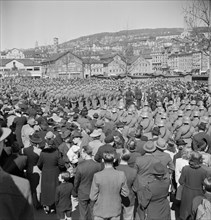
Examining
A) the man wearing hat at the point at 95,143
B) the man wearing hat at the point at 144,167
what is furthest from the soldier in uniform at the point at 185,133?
the man wearing hat at the point at 144,167

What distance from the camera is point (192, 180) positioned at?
5.06m

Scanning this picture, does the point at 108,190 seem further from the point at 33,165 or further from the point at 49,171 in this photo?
the point at 33,165

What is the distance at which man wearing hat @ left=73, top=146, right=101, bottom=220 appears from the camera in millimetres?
5348

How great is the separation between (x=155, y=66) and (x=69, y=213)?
152925 millimetres

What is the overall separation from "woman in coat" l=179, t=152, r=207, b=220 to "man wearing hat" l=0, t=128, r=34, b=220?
3310mm

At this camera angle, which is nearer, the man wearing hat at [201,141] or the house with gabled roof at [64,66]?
the man wearing hat at [201,141]

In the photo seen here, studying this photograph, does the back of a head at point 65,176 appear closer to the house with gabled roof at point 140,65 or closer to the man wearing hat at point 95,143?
the man wearing hat at point 95,143

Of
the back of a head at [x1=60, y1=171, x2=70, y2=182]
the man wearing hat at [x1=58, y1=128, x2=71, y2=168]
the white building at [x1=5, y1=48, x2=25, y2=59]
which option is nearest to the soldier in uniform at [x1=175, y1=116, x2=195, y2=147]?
the man wearing hat at [x1=58, y1=128, x2=71, y2=168]

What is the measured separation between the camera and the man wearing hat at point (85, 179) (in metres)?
5.35

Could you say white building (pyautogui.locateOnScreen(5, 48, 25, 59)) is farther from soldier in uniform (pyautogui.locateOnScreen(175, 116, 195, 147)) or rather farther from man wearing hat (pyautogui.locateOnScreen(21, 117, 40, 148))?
soldier in uniform (pyautogui.locateOnScreen(175, 116, 195, 147))

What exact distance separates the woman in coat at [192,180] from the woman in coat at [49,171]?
2.21 meters

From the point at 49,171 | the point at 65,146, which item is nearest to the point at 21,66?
the point at 65,146

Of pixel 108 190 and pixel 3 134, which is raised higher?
pixel 3 134

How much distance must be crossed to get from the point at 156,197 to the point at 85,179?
49.5 inches
